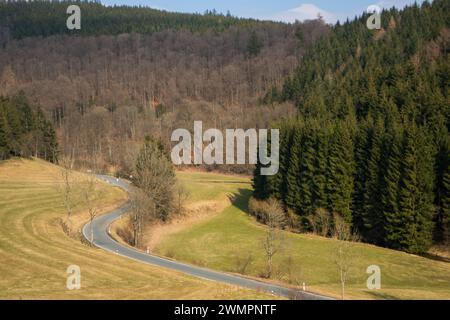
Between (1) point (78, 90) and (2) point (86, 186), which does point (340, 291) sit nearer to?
(2) point (86, 186)

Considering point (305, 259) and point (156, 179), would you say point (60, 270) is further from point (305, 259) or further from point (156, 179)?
point (156, 179)

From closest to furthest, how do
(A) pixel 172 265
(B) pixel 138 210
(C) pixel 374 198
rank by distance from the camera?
1. (A) pixel 172 265
2. (C) pixel 374 198
3. (B) pixel 138 210

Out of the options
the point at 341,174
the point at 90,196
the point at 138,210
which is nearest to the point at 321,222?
the point at 341,174

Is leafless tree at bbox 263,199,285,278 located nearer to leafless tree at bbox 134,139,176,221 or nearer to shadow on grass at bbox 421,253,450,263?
leafless tree at bbox 134,139,176,221

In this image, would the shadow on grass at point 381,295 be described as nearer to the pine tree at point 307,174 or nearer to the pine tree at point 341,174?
the pine tree at point 341,174

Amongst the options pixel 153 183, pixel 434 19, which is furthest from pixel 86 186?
pixel 434 19
